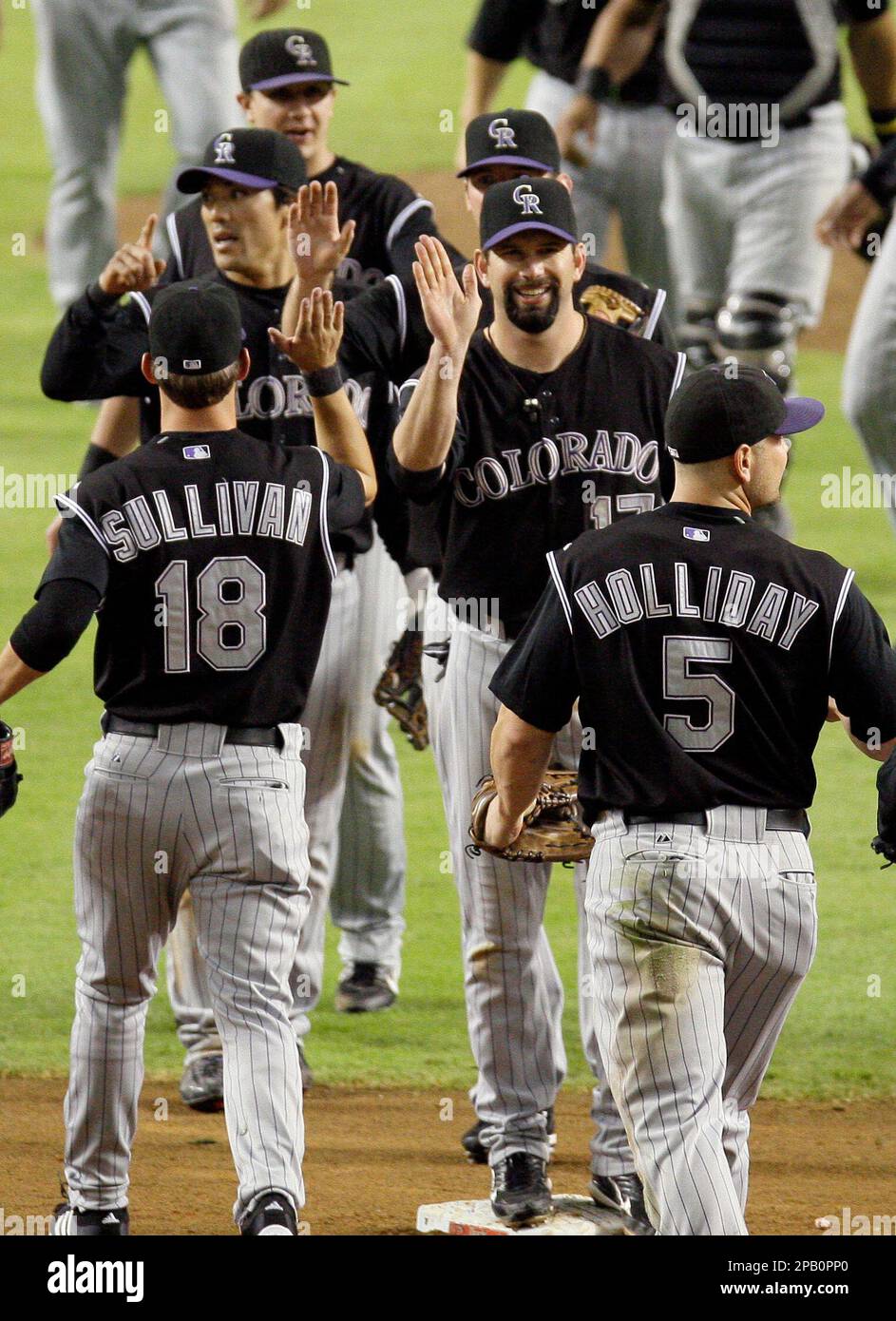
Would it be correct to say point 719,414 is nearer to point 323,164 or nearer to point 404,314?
point 404,314

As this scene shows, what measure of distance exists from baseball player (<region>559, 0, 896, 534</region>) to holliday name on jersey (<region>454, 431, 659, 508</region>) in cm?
406

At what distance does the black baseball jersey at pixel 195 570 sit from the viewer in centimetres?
343

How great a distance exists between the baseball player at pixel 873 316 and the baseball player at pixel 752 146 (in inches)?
22.0

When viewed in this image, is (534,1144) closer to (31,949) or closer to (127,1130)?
(127,1130)

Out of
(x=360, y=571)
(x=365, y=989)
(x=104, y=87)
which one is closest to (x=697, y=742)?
(x=360, y=571)

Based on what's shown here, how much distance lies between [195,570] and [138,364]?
3.98ft

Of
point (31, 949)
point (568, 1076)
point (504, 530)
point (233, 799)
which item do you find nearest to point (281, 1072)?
point (233, 799)

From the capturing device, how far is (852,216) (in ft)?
22.6

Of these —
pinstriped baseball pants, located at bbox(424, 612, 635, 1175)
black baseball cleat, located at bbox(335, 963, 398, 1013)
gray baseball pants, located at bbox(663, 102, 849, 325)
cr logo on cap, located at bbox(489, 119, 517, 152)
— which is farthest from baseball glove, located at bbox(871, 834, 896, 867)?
gray baseball pants, located at bbox(663, 102, 849, 325)

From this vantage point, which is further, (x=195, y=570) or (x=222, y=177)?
(x=222, y=177)

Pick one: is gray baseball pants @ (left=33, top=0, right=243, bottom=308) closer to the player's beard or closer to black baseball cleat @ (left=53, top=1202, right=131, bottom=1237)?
the player's beard
